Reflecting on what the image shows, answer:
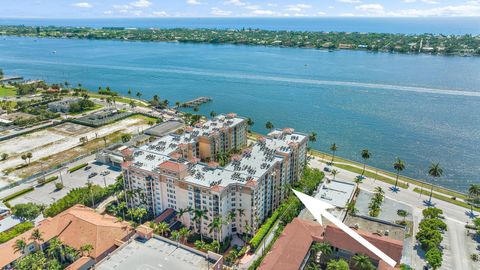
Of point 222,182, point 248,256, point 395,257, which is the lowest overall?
point 248,256

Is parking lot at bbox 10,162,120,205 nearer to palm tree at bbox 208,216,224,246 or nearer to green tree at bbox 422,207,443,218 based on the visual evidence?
palm tree at bbox 208,216,224,246

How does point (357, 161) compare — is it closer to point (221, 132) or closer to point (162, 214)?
point (221, 132)

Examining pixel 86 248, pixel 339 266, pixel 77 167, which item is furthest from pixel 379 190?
pixel 77 167

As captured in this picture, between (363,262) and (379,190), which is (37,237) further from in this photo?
(379,190)

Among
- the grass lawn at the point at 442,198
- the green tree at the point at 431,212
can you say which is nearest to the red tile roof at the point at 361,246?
the green tree at the point at 431,212

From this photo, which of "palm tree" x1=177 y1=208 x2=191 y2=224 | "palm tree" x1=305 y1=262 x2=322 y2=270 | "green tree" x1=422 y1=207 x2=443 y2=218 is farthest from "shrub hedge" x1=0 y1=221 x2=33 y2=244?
"green tree" x1=422 y1=207 x2=443 y2=218

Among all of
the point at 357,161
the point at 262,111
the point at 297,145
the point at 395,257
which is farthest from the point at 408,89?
the point at 395,257
